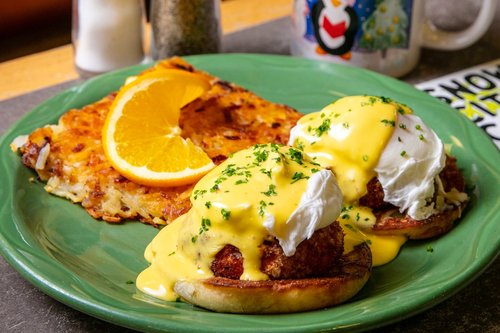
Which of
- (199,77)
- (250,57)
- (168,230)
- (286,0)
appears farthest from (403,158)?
(286,0)

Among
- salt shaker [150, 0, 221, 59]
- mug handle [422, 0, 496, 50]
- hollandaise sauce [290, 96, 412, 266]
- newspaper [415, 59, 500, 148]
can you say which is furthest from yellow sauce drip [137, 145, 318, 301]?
mug handle [422, 0, 496, 50]

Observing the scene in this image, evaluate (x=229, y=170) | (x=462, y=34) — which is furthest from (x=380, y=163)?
(x=462, y=34)

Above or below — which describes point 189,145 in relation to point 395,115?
below

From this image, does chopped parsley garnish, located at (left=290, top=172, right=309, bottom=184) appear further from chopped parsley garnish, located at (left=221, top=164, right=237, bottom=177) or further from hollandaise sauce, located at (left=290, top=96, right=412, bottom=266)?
hollandaise sauce, located at (left=290, top=96, right=412, bottom=266)

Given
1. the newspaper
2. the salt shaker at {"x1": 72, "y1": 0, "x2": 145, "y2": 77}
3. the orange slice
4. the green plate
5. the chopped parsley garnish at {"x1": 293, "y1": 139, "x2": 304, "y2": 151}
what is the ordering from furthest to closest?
1. the salt shaker at {"x1": 72, "y1": 0, "x2": 145, "y2": 77}
2. the newspaper
3. the orange slice
4. the chopped parsley garnish at {"x1": 293, "y1": 139, "x2": 304, "y2": 151}
5. the green plate

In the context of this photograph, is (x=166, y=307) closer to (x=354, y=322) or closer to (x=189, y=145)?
(x=354, y=322)

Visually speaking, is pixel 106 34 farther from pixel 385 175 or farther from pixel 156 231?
pixel 385 175
